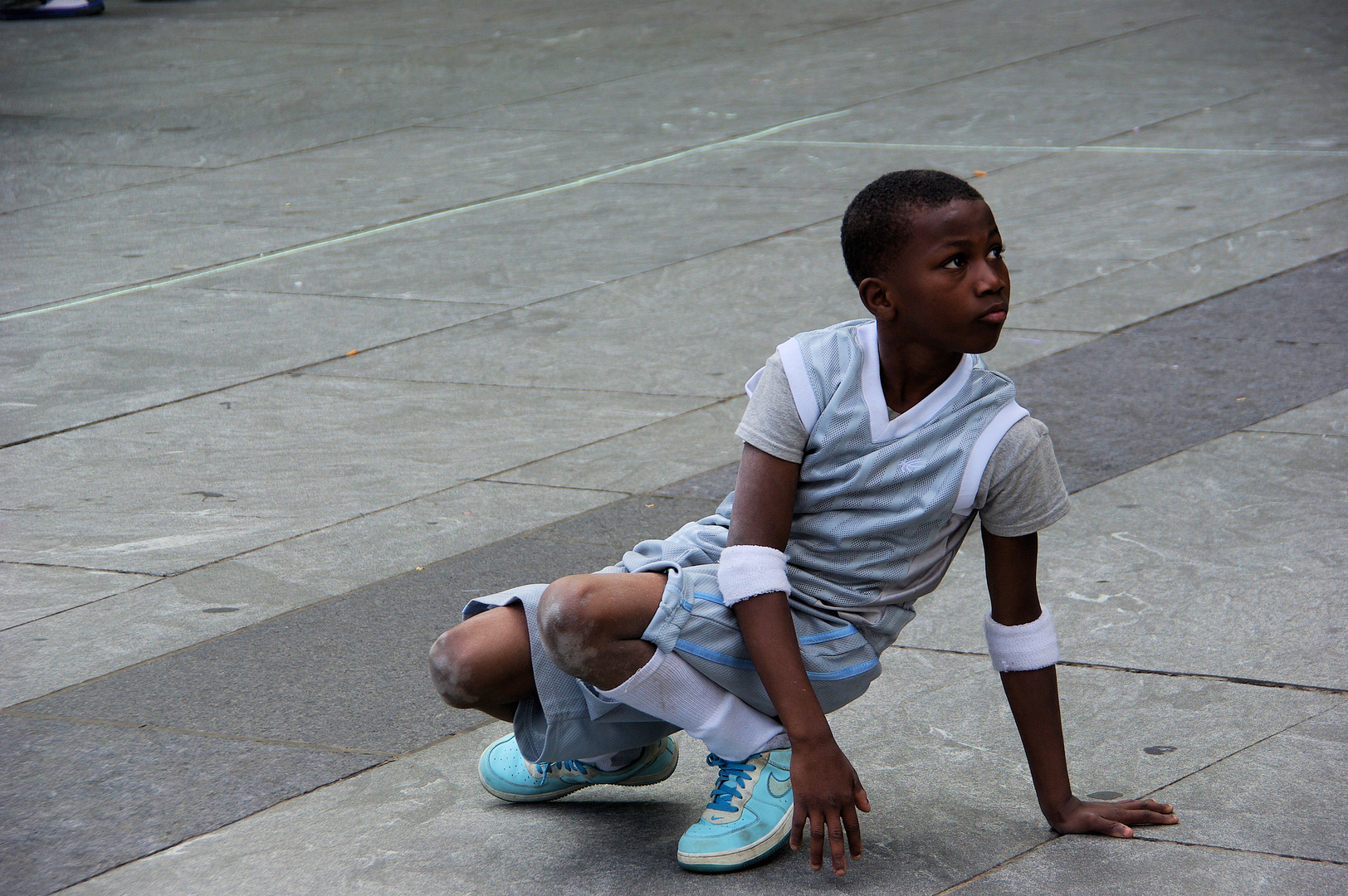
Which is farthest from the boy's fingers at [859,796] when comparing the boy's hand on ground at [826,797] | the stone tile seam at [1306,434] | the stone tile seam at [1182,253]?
the stone tile seam at [1182,253]

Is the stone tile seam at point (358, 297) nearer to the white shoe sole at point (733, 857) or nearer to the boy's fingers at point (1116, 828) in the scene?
the white shoe sole at point (733, 857)

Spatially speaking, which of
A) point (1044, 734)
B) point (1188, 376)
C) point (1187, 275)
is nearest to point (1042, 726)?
point (1044, 734)

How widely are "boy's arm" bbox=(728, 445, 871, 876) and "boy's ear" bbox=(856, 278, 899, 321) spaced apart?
0.28 metres

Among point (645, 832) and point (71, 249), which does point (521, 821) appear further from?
point (71, 249)

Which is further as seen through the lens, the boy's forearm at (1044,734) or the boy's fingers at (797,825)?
the boy's forearm at (1044,734)

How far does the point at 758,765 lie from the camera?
264 centimetres

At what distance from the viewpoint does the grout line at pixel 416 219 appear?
6945mm

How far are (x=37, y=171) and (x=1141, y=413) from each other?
24.5ft

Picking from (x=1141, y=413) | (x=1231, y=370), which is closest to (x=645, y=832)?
(x=1141, y=413)

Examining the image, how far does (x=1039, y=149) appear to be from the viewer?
9086 mm

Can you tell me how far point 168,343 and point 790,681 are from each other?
4427 mm

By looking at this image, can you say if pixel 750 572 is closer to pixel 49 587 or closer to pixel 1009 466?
pixel 1009 466

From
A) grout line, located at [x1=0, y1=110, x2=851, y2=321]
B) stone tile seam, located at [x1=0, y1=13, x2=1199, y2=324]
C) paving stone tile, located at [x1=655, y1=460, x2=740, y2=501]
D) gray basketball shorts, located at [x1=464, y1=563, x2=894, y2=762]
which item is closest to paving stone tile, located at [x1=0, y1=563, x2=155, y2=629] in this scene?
stone tile seam, located at [x1=0, y1=13, x2=1199, y2=324]

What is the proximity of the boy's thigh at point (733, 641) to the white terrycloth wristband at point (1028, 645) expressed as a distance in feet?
0.70
